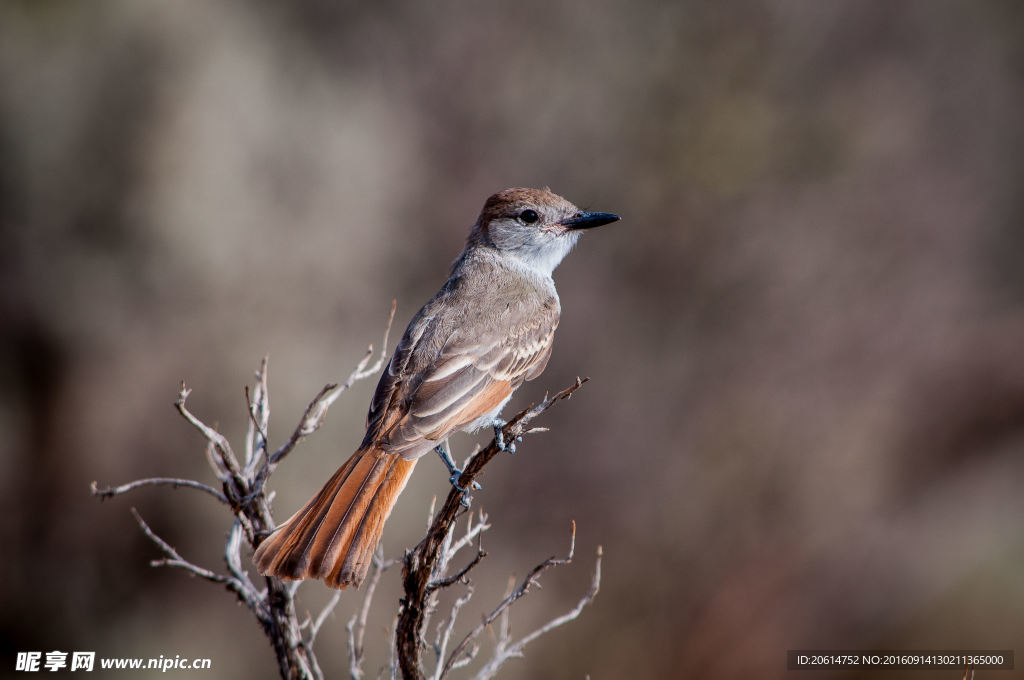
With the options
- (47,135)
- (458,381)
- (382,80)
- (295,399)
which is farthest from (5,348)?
(458,381)

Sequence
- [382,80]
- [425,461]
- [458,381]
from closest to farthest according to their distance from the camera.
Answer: [458,381] < [425,461] < [382,80]

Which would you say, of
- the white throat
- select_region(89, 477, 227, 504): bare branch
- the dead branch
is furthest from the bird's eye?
select_region(89, 477, 227, 504): bare branch

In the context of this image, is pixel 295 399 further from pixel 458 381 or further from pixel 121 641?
pixel 458 381

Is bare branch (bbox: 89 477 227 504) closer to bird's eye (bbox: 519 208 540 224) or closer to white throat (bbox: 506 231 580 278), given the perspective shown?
A: white throat (bbox: 506 231 580 278)

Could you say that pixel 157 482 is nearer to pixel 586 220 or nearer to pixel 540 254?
pixel 540 254

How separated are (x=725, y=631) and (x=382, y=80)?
731 cm

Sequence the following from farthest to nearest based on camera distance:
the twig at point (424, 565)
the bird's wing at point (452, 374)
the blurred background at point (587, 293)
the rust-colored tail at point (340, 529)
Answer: the blurred background at point (587, 293) → the bird's wing at point (452, 374) → the twig at point (424, 565) → the rust-colored tail at point (340, 529)

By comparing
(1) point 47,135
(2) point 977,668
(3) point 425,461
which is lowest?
(2) point 977,668

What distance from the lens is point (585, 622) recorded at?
9.18 meters

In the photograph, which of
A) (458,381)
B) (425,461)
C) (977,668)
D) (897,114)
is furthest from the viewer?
(897,114)

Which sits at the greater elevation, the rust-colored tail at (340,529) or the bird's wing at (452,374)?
the bird's wing at (452,374)

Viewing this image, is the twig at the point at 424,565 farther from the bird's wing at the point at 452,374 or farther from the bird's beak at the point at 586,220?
the bird's beak at the point at 586,220

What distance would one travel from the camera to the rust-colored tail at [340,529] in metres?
2.95

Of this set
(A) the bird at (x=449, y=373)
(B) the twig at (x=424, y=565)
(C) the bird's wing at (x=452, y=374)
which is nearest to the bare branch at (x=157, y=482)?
(A) the bird at (x=449, y=373)
